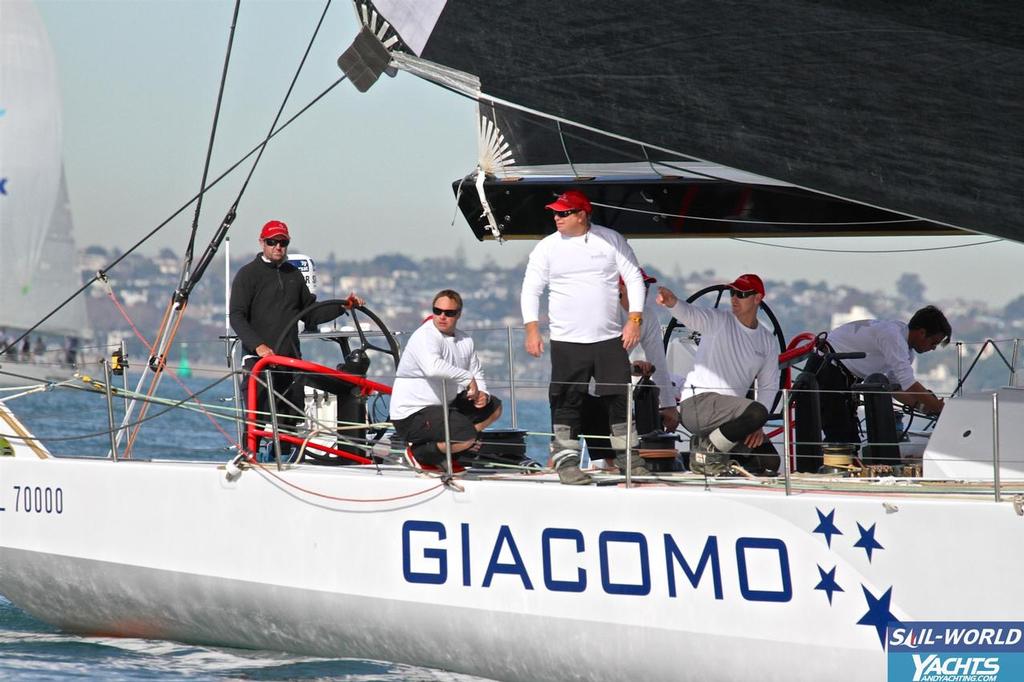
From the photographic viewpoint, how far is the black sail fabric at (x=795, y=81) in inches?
192

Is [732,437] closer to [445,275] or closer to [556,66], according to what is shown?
[556,66]

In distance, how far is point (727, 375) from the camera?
5.58 meters

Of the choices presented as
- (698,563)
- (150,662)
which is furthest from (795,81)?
(150,662)

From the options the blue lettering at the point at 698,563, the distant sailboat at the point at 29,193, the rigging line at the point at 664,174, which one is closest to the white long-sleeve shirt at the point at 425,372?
the blue lettering at the point at 698,563

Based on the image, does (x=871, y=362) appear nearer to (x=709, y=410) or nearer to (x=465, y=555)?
(x=709, y=410)

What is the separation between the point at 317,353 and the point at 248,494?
225 cm

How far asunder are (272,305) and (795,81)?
2773 millimetres

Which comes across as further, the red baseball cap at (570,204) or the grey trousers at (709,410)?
the red baseball cap at (570,204)

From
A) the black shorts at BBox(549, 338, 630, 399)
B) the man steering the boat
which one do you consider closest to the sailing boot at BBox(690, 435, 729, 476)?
the black shorts at BBox(549, 338, 630, 399)

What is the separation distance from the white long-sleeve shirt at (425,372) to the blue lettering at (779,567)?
1398 mm

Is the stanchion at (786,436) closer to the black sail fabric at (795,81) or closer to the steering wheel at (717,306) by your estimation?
the black sail fabric at (795,81)

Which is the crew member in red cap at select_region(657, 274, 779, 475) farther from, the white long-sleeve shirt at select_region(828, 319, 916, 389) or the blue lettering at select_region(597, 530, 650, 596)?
the white long-sleeve shirt at select_region(828, 319, 916, 389)

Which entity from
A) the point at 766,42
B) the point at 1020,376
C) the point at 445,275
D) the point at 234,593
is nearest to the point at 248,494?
the point at 234,593

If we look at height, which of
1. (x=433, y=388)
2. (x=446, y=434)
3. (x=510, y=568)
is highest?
(x=433, y=388)
